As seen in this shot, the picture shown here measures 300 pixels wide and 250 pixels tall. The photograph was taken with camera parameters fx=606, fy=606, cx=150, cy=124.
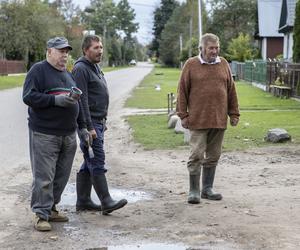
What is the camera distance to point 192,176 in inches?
282

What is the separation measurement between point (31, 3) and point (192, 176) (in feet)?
190

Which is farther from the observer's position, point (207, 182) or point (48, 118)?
point (207, 182)

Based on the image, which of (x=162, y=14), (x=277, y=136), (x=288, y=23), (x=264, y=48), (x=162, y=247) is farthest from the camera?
(x=162, y=14)

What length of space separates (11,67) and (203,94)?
5496 centimetres

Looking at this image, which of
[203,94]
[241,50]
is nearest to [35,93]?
[203,94]

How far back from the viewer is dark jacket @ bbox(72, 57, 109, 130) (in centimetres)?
627

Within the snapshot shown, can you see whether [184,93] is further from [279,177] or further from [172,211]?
[279,177]

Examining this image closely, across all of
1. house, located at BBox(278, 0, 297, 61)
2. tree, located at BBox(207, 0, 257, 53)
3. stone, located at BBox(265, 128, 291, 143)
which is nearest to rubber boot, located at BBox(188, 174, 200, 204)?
stone, located at BBox(265, 128, 291, 143)

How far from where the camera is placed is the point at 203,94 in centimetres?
701

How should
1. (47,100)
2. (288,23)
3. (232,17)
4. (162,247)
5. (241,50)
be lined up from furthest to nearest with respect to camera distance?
1. (232,17)
2. (241,50)
3. (288,23)
4. (47,100)
5. (162,247)

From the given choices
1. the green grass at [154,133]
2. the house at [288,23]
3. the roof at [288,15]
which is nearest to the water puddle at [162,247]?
the green grass at [154,133]

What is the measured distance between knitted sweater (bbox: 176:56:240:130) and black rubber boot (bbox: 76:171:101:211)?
132cm

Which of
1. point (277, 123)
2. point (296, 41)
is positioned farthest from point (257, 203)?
point (296, 41)

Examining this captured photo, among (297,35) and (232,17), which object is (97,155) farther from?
(232,17)
